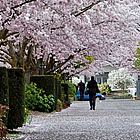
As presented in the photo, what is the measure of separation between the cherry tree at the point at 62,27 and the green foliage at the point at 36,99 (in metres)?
1.87

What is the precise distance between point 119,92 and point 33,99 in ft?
157

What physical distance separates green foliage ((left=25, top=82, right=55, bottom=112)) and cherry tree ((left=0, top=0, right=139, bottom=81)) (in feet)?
6.13

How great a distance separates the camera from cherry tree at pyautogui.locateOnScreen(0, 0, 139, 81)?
1307cm

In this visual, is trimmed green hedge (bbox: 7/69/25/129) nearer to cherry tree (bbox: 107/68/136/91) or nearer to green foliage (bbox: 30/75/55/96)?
green foliage (bbox: 30/75/55/96)

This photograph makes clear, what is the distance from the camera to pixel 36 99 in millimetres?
18375

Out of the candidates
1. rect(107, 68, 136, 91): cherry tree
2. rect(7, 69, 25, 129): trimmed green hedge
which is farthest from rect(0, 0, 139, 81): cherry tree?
rect(107, 68, 136, 91): cherry tree

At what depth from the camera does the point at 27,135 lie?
9.48 meters

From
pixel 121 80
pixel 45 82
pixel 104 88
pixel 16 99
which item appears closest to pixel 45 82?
pixel 45 82

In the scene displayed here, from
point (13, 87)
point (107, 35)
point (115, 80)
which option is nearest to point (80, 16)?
point (107, 35)

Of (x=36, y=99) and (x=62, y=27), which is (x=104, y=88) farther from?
(x=62, y=27)

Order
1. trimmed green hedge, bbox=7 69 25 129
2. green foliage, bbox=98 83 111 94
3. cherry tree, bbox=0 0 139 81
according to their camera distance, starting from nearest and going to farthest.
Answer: trimmed green hedge, bbox=7 69 25 129
cherry tree, bbox=0 0 139 81
green foliage, bbox=98 83 111 94

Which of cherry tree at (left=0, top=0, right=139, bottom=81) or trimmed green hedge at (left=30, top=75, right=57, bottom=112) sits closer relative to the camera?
cherry tree at (left=0, top=0, right=139, bottom=81)

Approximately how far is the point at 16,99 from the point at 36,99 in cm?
864

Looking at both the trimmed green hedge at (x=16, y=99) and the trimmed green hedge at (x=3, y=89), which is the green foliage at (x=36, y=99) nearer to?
the trimmed green hedge at (x=16, y=99)
